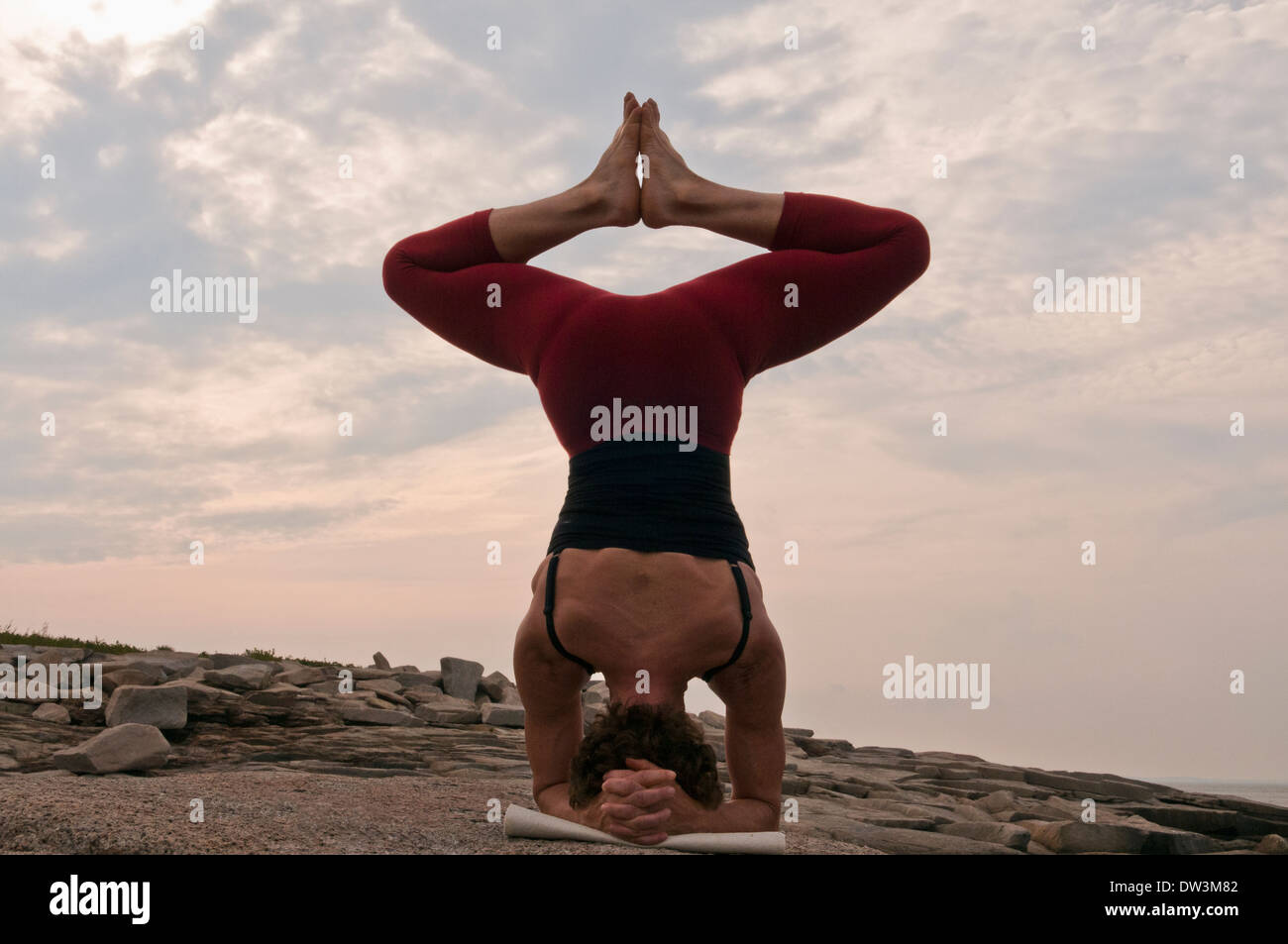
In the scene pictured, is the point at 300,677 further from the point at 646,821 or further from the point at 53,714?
the point at 646,821

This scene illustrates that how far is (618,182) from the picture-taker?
376cm

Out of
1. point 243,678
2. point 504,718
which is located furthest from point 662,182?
point 243,678

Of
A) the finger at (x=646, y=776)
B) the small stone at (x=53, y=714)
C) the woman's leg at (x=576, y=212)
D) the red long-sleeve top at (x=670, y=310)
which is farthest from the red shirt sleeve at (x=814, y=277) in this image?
the small stone at (x=53, y=714)

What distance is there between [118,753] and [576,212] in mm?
4628

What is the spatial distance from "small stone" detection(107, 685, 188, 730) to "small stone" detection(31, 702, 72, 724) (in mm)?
432

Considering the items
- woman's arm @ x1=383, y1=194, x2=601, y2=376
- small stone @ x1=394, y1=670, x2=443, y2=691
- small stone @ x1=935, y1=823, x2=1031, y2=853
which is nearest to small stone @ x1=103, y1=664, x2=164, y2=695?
small stone @ x1=394, y1=670, x2=443, y2=691

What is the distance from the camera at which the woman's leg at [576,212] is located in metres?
3.74

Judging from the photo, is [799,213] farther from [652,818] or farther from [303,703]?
[303,703]

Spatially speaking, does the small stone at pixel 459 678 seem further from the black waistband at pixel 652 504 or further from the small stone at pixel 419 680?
the black waistband at pixel 652 504

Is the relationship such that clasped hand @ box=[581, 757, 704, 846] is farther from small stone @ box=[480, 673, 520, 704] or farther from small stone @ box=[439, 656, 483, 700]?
small stone @ box=[439, 656, 483, 700]
